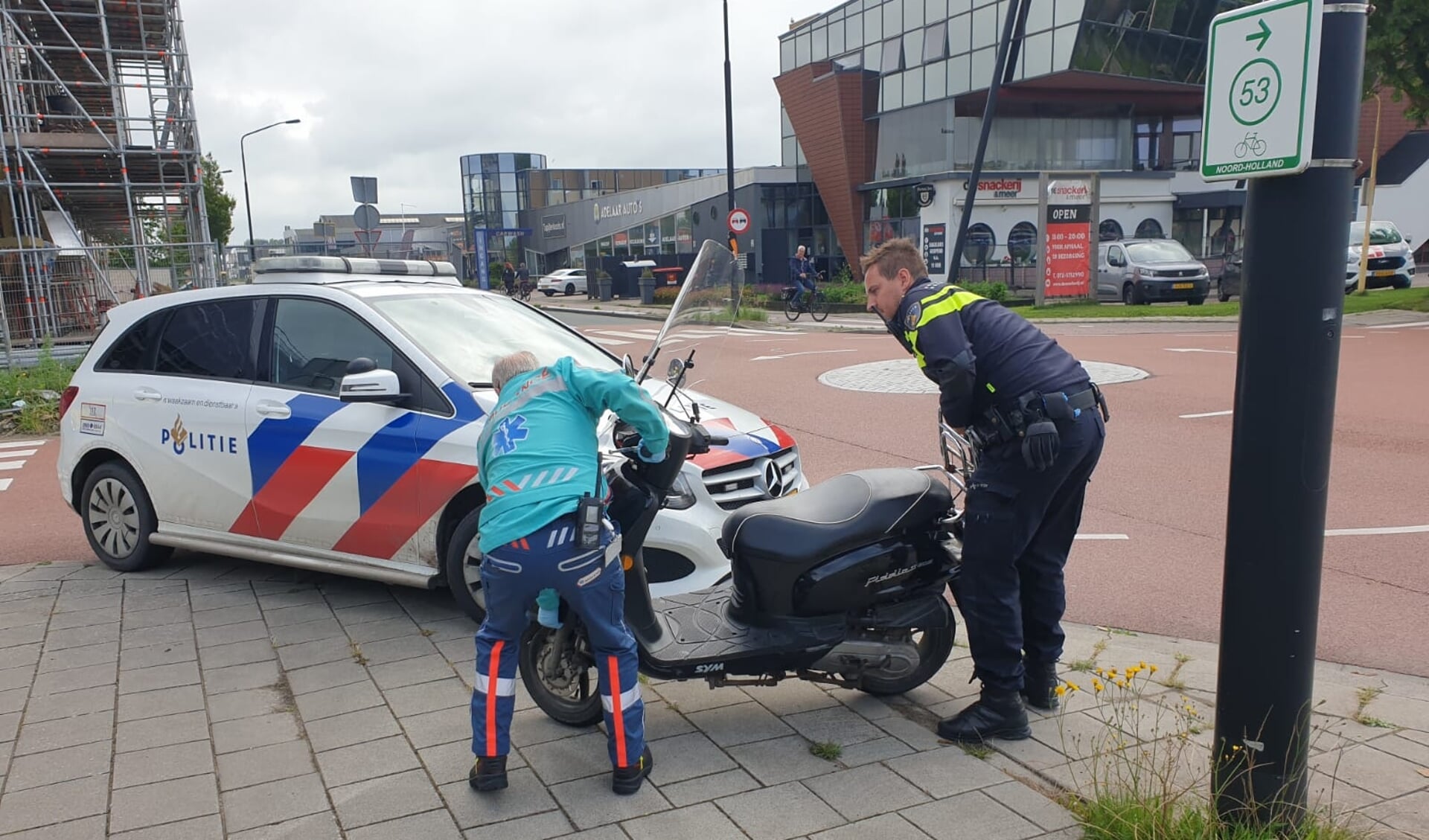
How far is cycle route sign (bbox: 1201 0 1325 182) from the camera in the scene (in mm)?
2650

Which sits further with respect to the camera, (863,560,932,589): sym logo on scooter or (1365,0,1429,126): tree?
(1365,0,1429,126): tree

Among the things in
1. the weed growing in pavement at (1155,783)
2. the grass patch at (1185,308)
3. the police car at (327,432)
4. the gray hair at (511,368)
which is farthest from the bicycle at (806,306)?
the gray hair at (511,368)

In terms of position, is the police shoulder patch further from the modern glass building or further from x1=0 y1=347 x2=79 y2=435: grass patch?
the modern glass building

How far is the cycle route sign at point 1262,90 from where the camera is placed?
265 centimetres

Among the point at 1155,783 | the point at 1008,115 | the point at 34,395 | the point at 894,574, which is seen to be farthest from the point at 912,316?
the point at 1008,115

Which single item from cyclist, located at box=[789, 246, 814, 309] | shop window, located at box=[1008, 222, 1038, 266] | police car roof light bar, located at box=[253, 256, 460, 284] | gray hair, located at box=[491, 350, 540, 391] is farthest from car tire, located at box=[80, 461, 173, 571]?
shop window, located at box=[1008, 222, 1038, 266]

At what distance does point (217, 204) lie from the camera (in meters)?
50.2

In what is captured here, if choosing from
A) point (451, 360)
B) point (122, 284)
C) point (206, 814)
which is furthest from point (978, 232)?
point (206, 814)

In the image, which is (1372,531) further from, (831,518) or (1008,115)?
(1008,115)

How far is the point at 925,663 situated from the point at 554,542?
170 centimetres

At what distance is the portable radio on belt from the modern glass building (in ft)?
98.3

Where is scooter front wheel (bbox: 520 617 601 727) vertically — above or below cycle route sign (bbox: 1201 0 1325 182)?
below

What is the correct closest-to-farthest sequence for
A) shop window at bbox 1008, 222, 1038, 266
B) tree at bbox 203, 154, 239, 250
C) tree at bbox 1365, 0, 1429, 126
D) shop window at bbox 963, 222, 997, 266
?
tree at bbox 1365, 0, 1429, 126 < shop window at bbox 963, 222, 997, 266 < shop window at bbox 1008, 222, 1038, 266 < tree at bbox 203, 154, 239, 250

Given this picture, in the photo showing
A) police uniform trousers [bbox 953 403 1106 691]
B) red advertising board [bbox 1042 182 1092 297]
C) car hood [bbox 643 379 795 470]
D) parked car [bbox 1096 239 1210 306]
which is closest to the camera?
police uniform trousers [bbox 953 403 1106 691]
